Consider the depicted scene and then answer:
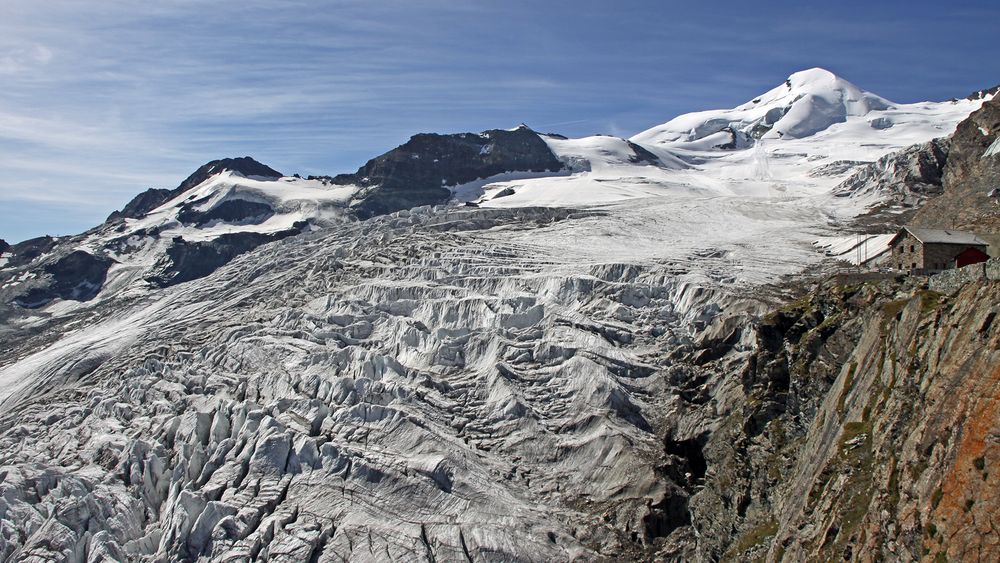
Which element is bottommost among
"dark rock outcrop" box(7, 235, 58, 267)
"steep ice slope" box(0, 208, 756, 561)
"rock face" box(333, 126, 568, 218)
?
"steep ice slope" box(0, 208, 756, 561)

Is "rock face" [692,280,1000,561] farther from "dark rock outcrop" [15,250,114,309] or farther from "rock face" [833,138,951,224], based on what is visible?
"dark rock outcrop" [15,250,114,309]

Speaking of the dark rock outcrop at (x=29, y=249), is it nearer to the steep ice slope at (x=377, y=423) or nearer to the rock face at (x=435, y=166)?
the rock face at (x=435, y=166)

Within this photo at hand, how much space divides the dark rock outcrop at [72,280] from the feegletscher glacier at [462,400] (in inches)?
1488

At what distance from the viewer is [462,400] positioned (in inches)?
2958

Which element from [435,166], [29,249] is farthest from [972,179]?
[29,249]

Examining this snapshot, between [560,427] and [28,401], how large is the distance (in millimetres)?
59768

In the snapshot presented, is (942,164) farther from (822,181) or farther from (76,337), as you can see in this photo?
(76,337)

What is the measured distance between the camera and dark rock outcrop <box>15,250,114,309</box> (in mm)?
161500

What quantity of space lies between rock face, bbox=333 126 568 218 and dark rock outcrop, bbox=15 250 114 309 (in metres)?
51.0

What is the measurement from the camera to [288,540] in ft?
204

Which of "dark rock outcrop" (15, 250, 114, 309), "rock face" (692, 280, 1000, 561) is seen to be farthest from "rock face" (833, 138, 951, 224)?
"dark rock outcrop" (15, 250, 114, 309)

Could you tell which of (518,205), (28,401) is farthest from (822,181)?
(28,401)

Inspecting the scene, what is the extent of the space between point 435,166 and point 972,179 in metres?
114

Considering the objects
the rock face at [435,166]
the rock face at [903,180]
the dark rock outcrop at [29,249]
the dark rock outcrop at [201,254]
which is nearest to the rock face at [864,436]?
the rock face at [903,180]
